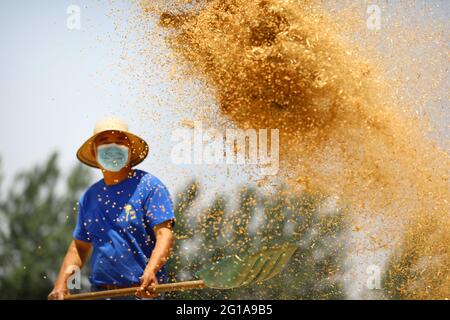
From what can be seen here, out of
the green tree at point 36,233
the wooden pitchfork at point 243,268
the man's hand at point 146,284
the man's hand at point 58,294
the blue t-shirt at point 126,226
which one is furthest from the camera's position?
the green tree at point 36,233

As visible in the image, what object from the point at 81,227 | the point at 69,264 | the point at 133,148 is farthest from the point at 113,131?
the point at 69,264

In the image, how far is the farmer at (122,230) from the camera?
3.54 metres

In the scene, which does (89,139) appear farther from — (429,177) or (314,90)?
(429,177)

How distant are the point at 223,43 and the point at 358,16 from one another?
3.37 feet

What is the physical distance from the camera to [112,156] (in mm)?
3816

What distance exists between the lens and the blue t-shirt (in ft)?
11.6

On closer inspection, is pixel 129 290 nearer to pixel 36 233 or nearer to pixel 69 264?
pixel 69 264

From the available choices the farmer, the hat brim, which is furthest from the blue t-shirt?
the hat brim

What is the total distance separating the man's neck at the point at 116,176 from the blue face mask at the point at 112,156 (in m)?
0.02

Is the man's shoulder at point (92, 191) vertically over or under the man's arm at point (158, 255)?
over

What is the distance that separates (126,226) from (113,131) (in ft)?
2.04

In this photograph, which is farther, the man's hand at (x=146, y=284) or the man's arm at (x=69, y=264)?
the man's arm at (x=69, y=264)

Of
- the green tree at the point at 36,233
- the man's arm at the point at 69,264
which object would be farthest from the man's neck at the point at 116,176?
the green tree at the point at 36,233

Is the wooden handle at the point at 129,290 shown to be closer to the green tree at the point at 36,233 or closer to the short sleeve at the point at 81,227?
the short sleeve at the point at 81,227
